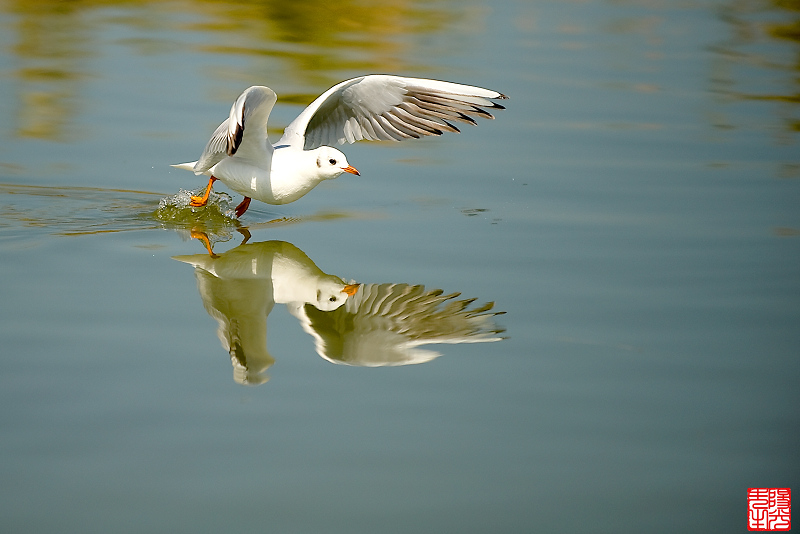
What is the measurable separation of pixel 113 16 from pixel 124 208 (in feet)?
31.0

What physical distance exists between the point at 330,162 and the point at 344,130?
0.72m

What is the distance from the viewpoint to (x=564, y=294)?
5.41 meters

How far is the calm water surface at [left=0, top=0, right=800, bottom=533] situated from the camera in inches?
138

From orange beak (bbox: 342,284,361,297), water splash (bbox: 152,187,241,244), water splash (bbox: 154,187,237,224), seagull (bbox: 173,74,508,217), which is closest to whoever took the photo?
orange beak (bbox: 342,284,361,297)

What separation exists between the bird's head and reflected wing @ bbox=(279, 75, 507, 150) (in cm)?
24

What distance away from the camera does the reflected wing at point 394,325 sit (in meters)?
4.67

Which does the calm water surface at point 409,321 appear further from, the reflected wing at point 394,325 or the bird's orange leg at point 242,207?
the bird's orange leg at point 242,207

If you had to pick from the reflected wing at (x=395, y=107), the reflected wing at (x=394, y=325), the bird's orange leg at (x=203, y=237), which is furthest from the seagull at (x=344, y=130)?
the reflected wing at (x=394, y=325)

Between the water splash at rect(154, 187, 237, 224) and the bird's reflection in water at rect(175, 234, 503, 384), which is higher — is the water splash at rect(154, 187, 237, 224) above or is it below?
above

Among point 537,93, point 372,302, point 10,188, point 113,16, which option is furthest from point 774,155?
point 113,16

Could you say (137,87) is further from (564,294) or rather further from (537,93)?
(564,294)

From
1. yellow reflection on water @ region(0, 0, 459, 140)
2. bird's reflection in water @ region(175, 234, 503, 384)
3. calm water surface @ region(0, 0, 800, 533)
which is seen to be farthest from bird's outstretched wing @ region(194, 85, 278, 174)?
yellow reflection on water @ region(0, 0, 459, 140)

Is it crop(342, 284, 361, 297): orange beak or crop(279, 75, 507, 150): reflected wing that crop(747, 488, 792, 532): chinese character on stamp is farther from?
crop(279, 75, 507, 150): reflected wing

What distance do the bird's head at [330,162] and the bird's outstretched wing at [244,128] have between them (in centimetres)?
36
